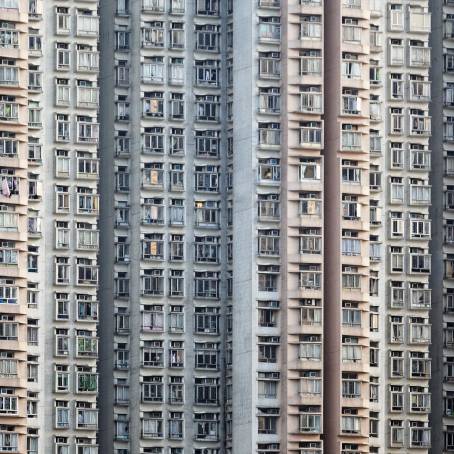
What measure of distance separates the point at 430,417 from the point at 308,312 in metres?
7.15

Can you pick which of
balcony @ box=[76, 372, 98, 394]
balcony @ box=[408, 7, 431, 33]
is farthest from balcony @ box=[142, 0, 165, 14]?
balcony @ box=[76, 372, 98, 394]

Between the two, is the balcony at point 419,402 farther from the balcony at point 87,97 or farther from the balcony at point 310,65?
the balcony at point 87,97

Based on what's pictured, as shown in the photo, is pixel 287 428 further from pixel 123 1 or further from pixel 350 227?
pixel 123 1

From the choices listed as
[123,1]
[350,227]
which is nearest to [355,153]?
[350,227]

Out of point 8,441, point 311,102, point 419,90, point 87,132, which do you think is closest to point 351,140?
point 311,102

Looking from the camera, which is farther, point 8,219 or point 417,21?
point 417,21

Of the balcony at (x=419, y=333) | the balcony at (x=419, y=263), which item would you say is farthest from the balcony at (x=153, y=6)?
the balcony at (x=419, y=333)

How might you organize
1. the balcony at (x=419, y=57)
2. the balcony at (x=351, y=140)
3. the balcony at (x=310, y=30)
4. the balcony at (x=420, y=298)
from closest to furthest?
the balcony at (x=310, y=30)
the balcony at (x=351, y=140)
the balcony at (x=420, y=298)
the balcony at (x=419, y=57)

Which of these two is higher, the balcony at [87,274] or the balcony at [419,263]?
the balcony at [419,263]

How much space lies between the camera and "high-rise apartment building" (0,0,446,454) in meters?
120

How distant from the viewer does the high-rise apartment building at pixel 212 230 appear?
395 ft

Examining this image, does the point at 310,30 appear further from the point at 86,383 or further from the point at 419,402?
the point at 86,383

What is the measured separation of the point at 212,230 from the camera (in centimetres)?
12319

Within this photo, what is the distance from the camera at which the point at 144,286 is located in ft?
400
